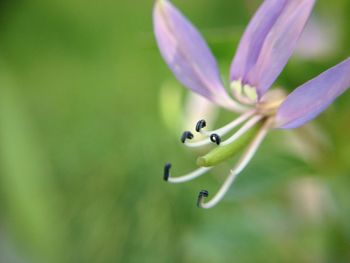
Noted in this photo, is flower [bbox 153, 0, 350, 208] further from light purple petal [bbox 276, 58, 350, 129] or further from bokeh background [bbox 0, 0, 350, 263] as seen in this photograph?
bokeh background [bbox 0, 0, 350, 263]

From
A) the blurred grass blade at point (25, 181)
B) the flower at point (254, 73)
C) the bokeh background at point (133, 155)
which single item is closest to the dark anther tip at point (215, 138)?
the flower at point (254, 73)

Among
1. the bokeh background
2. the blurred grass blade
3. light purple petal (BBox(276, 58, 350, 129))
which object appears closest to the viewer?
light purple petal (BBox(276, 58, 350, 129))

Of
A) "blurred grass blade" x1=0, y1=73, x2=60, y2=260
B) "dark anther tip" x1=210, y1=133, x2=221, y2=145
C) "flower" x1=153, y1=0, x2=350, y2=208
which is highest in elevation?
"flower" x1=153, y1=0, x2=350, y2=208

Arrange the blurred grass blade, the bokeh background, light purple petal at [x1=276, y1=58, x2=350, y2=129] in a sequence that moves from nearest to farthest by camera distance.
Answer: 1. light purple petal at [x1=276, y1=58, x2=350, y2=129]
2. the bokeh background
3. the blurred grass blade

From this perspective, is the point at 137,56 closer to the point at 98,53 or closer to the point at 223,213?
the point at 98,53

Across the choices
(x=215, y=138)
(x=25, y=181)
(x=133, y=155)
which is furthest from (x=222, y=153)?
(x=25, y=181)

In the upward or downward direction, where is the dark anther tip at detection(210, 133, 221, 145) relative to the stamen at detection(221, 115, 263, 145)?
upward

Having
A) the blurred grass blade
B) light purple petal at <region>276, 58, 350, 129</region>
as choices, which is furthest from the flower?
the blurred grass blade
